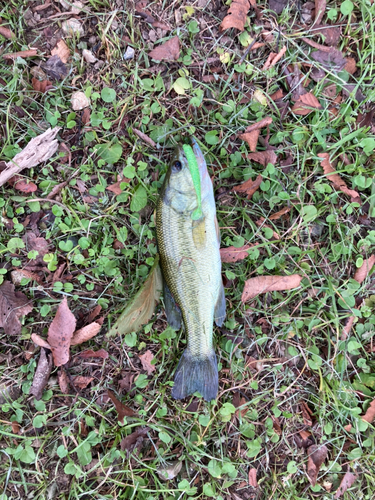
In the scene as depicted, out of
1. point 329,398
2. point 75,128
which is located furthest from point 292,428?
point 75,128

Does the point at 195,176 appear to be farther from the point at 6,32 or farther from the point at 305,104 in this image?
the point at 6,32

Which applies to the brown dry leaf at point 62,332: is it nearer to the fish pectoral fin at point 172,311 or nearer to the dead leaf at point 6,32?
the fish pectoral fin at point 172,311

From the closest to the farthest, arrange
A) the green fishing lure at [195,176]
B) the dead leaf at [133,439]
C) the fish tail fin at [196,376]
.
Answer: the green fishing lure at [195,176] → the fish tail fin at [196,376] → the dead leaf at [133,439]

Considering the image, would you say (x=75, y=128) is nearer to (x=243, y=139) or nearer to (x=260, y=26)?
(x=243, y=139)

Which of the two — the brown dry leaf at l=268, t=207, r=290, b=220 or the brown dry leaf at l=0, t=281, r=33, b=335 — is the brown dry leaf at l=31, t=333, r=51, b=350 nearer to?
the brown dry leaf at l=0, t=281, r=33, b=335

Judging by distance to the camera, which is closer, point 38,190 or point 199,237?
point 199,237

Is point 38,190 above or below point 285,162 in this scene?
below

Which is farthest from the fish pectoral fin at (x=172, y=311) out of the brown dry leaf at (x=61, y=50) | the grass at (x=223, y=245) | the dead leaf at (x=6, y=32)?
the dead leaf at (x=6, y=32)
